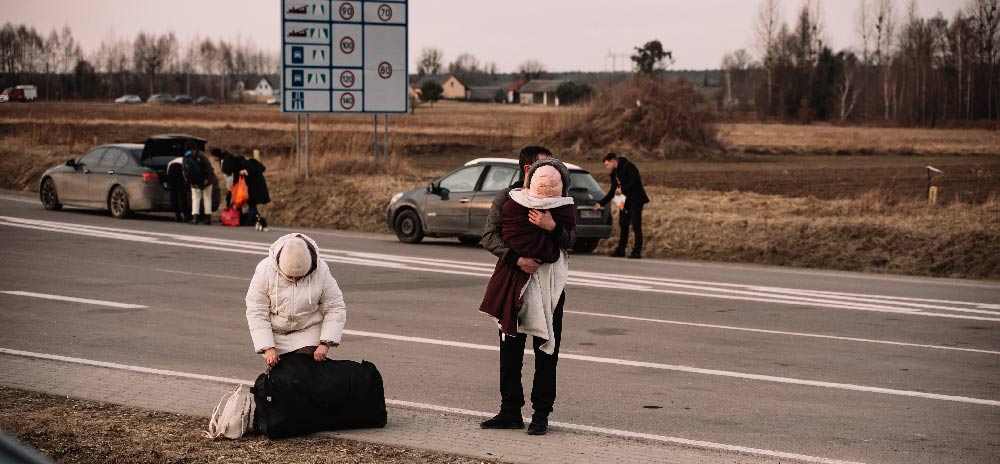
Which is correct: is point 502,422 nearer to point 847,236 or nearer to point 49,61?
point 847,236

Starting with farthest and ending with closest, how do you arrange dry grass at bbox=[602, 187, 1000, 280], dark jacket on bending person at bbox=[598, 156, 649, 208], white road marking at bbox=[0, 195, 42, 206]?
white road marking at bbox=[0, 195, 42, 206]
dark jacket on bending person at bbox=[598, 156, 649, 208]
dry grass at bbox=[602, 187, 1000, 280]

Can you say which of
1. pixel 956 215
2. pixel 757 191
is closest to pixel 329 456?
pixel 956 215

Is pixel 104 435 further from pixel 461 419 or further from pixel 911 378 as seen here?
pixel 911 378

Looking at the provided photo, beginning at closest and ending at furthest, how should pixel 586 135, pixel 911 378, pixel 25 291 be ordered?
pixel 911 378 → pixel 25 291 → pixel 586 135

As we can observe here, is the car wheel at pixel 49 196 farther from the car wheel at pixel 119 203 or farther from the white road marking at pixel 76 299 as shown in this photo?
the white road marking at pixel 76 299

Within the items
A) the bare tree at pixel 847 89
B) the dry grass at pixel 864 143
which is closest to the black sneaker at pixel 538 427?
the dry grass at pixel 864 143

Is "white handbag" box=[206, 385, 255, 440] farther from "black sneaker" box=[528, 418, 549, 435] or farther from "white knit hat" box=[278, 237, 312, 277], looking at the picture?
"black sneaker" box=[528, 418, 549, 435]

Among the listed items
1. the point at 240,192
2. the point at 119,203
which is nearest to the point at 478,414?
the point at 240,192

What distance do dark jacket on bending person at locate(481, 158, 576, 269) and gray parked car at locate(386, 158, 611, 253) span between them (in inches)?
492

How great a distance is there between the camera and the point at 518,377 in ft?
24.6

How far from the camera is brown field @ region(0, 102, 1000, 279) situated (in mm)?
20062

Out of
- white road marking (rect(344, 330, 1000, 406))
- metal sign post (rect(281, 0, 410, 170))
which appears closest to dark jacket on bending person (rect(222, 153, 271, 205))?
metal sign post (rect(281, 0, 410, 170))

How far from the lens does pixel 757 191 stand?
108 ft

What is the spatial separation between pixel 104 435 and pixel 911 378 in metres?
6.19
